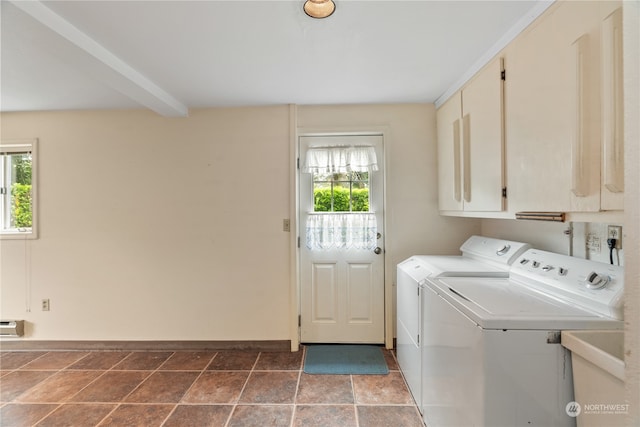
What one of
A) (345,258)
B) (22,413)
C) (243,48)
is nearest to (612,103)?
(243,48)

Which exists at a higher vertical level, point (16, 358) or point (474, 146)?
point (474, 146)

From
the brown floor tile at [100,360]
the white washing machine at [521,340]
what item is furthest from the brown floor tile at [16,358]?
the white washing machine at [521,340]

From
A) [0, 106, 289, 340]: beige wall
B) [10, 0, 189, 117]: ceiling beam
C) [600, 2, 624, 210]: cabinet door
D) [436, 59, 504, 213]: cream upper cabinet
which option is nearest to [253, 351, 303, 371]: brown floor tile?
[0, 106, 289, 340]: beige wall

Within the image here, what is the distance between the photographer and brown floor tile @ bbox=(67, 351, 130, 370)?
7.36 ft

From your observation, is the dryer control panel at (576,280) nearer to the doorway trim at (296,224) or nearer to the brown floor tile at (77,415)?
the doorway trim at (296,224)

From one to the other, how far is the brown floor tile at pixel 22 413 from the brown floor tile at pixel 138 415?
449 millimetres

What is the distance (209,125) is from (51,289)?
84.1 inches

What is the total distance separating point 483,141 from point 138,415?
2757 mm

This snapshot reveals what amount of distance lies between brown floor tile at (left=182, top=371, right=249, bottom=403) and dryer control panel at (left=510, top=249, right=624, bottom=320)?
1958 millimetres

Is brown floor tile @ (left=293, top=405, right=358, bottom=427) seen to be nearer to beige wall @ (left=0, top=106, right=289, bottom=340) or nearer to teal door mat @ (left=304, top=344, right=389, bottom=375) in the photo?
teal door mat @ (left=304, top=344, right=389, bottom=375)

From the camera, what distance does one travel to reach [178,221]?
2498 mm

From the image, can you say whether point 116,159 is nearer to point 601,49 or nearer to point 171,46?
point 171,46

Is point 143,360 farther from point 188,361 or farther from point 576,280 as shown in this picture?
point 576,280

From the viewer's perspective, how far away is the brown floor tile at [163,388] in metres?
1.83
